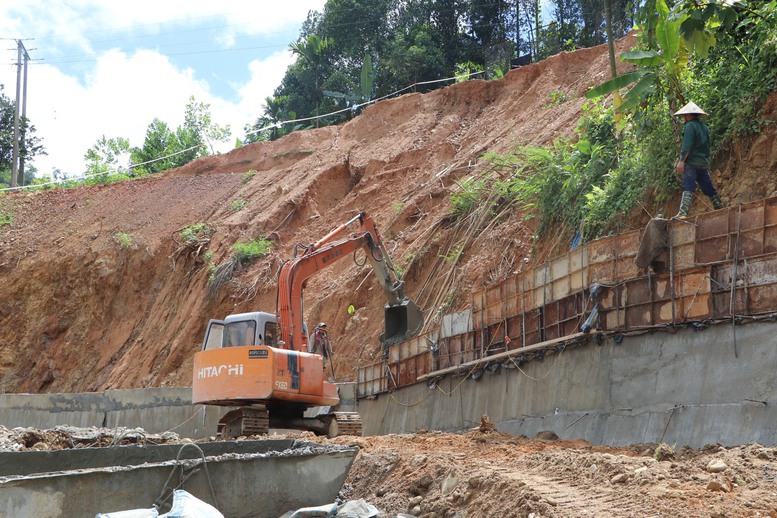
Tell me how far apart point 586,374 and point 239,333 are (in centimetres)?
671

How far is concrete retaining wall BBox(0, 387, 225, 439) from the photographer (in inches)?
863

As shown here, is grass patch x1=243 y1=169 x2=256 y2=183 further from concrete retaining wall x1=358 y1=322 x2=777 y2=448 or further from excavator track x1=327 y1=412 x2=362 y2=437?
concrete retaining wall x1=358 y1=322 x2=777 y2=448

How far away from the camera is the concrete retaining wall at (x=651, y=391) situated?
943cm

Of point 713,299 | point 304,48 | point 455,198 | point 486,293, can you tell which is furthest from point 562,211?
point 304,48

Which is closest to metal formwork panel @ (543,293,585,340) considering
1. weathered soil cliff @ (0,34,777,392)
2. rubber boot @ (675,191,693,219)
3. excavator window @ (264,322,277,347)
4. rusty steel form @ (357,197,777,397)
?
rusty steel form @ (357,197,777,397)

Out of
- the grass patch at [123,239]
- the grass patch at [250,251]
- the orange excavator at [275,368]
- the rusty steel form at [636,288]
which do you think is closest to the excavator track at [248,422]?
the orange excavator at [275,368]

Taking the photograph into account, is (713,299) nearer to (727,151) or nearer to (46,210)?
(727,151)

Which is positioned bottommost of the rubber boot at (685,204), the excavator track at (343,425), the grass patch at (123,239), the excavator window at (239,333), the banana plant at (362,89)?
the excavator track at (343,425)

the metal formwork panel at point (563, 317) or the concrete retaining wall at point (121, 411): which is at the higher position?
the metal formwork panel at point (563, 317)

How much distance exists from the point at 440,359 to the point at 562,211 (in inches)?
159

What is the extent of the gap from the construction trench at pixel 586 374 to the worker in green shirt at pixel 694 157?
1167 mm

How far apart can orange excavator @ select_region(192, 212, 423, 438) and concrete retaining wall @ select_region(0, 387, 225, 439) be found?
205 inches

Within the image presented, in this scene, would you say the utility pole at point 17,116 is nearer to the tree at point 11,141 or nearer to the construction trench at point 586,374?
the tree at point 11,141

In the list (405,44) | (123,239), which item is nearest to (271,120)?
(405,44)
